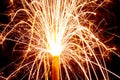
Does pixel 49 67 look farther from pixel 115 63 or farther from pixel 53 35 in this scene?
pixel 115 63

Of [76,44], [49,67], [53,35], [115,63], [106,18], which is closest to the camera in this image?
[53,35]

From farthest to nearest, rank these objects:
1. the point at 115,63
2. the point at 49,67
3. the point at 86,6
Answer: the point at 115,63 → the point at 49,67 → the point at 86,6

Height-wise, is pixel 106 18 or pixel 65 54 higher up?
pixel 106 18

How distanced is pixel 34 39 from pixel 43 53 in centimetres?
58

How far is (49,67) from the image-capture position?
1023 centimetres

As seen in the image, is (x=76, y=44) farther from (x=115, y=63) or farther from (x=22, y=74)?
(x=115, y=63)

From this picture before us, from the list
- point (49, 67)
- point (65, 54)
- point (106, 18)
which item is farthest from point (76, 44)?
point (106, 18)

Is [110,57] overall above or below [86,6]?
below

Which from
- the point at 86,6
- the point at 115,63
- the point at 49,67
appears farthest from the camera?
the point at 115,63

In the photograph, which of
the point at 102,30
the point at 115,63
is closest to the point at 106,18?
the point at 102,30

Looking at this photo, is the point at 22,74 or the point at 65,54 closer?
the point at 65,54

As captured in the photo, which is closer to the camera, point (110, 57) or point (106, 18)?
point (106, 18)

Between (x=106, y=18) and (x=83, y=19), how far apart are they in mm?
2393

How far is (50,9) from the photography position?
8.25 metres
